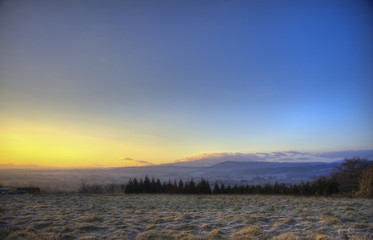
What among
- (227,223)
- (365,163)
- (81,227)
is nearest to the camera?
(81,227)

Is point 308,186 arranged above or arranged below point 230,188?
above

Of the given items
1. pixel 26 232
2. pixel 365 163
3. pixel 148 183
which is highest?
pixel 26 232

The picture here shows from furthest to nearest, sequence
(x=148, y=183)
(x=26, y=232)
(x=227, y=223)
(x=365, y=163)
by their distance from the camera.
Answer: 1. (x=148, y=183)
2. (x=365, y=163)
3. (x=227, y=223)
4. (x=26, y=232)

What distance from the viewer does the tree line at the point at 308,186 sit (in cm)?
2986

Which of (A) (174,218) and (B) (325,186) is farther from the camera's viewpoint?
(B) (325,186)

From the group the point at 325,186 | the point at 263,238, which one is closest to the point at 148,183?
the point at 325,186

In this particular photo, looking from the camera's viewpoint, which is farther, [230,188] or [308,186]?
[230,188]

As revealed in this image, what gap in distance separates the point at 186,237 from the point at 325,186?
1732 inches

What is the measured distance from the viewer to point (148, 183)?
78.6 metres

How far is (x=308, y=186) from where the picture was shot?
44688mm

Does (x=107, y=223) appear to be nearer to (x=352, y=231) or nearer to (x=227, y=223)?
(x=227, y=223)

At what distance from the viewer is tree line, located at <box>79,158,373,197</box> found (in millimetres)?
29862

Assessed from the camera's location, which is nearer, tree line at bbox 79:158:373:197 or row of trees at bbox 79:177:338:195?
tree line at bbox 79:158:373:197

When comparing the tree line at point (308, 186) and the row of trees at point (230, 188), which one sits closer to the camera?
the tree line at point (308, 186)
